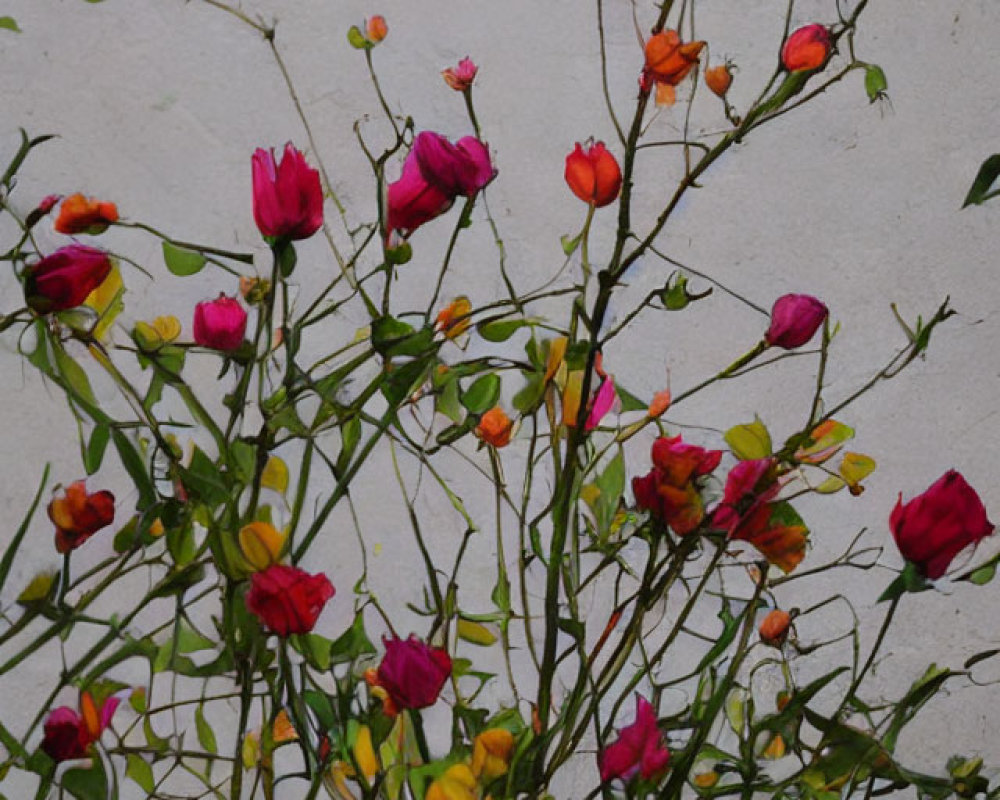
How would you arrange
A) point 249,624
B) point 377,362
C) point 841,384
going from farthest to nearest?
point 841,384
point 377,362
point 249,624

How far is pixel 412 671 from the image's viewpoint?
2.08ft

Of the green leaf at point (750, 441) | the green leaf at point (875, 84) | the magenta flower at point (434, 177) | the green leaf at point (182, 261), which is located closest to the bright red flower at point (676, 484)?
the green leaf at point (750, 441)

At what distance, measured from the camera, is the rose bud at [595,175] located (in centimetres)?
72

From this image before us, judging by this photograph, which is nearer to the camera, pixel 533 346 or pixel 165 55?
pixel 533 346

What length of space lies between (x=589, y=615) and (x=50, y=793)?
39cm

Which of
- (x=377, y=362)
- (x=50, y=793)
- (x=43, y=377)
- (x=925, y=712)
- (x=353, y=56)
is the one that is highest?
(x=353, y=56)

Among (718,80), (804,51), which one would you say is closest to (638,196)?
(718,80)

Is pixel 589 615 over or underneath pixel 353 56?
underneath

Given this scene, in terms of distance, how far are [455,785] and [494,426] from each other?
20cm

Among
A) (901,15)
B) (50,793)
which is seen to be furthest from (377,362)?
(901,15)

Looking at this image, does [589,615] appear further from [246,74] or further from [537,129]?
[246,74]

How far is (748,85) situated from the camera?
99 cm

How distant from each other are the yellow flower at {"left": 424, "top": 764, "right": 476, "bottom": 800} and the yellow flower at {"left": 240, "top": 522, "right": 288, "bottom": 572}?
0.46 ft

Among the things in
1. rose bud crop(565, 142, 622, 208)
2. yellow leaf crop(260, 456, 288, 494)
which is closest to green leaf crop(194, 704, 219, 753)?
yellow leaf crop(260, 456, 288, 494)
